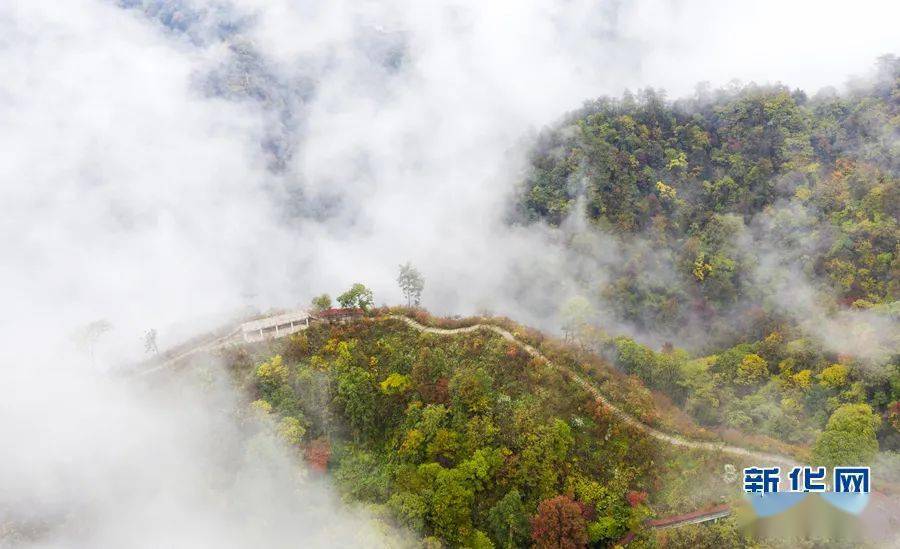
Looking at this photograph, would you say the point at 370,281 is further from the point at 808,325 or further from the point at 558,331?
the point at 808,325

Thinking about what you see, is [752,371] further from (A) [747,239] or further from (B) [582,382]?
(A) [747,239]

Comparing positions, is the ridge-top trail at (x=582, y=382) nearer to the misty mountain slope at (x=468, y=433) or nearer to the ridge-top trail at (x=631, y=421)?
the ridge-top trail at (x=631, y=421)

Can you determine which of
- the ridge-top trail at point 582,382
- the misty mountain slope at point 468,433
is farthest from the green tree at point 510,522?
the ridge-top trail at point 582,382

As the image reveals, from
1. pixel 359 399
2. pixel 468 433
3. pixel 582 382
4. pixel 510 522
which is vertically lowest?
pixel 510 522

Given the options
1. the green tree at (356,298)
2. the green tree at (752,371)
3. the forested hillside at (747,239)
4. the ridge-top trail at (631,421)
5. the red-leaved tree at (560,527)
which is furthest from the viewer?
the green tree at (356,298)

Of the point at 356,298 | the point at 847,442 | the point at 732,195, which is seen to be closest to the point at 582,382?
the point at 847,442

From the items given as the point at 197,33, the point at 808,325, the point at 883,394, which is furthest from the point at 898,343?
the point at 197,33
